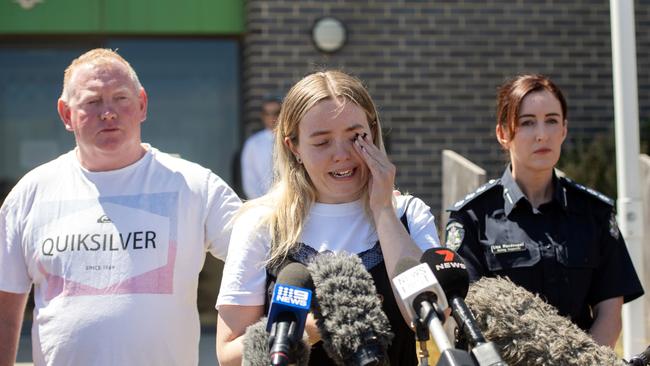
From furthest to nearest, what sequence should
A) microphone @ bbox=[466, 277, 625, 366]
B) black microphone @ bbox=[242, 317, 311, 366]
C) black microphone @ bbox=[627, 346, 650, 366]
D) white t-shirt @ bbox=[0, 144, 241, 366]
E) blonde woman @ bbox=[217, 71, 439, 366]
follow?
white t-shirt @ bbox=[0, 144, 241, 366], blonde woman @ bbox=[217, 71, 439, 366], microphone @ bbox=[466, 277, 625, 366], black microphone @ bbox=[627, 346, 650, 366], black microphone @ bbox=[242, 317, 311, 366]

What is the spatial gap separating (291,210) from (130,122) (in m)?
0.93

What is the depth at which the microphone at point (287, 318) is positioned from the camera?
7.77ft

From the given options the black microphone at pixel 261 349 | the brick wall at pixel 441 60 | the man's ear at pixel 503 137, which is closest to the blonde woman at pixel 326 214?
the black microphone at pixel 261 349

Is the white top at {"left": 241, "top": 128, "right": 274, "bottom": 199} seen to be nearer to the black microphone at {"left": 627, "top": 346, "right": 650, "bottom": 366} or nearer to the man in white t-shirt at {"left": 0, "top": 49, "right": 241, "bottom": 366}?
the man in white t-shirt at {"left": 0, "top": 49, "right": 241, "bottom": 366}

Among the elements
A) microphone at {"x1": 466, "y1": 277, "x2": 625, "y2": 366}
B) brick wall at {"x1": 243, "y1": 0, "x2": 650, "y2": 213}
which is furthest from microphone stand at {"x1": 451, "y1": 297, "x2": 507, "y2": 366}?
brick wall at {"x1": 243, "y1": 0, "x2": 650, "y2": 213}

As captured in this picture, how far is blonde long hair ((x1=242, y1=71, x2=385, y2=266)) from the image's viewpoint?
3.22m

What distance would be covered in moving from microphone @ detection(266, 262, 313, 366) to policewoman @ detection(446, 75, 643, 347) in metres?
1.54

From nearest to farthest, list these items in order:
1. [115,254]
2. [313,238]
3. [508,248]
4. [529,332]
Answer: [529,332]
[313,238]
[115,254]
[508,248]

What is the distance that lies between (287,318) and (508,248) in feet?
5.54

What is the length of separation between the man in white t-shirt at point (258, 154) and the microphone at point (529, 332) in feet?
17.1

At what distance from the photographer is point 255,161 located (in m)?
8.25

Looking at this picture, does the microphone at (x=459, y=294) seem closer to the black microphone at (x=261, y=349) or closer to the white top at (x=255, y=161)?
the black microphone at (x=261, y=349)

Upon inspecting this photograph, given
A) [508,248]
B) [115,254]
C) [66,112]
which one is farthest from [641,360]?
[66,112]

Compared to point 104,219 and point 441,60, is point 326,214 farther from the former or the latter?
point 441,60
